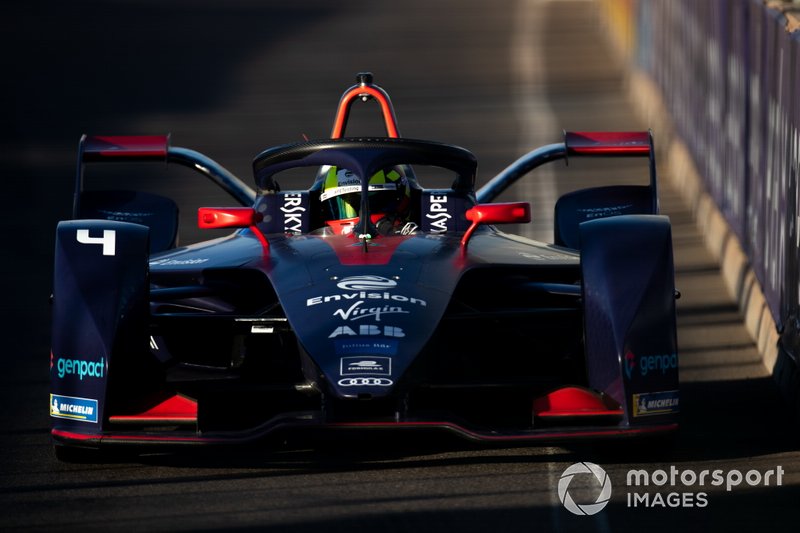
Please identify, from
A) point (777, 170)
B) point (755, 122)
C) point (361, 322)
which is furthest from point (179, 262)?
point (755, 122)

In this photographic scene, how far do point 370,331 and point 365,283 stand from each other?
1.68 ft

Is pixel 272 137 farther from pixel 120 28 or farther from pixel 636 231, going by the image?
pixel 120 28

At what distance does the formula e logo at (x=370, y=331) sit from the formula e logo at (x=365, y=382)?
0.32 m

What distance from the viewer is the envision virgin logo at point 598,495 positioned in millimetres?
7441

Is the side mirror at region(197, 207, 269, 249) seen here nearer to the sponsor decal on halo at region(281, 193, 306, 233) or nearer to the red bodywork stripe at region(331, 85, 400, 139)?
the sponsor decal on halo at region(281, 193, 306, 233)

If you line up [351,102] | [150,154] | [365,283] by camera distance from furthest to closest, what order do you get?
[351,102], [150,154], [365,283]

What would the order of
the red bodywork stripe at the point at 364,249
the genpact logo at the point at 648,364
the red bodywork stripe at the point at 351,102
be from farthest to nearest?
the red bodywork stripe at the point at 351,102 → the red bodywork stripe at the point at 364,249 → the genpact logo at the point at 648,364

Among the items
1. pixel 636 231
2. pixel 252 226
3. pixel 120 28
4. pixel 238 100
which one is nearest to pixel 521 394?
pixel 636 231

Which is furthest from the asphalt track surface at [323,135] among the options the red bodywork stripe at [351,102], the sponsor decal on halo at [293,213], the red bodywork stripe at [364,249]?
the red bodywork stripe at [351,102]

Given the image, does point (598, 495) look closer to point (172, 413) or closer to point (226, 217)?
point (172, 413)

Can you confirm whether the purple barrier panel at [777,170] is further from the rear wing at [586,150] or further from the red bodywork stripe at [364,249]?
the red bodywork stripe at [364,249]

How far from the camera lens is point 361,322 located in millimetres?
8008

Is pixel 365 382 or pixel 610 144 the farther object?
pixel 610 144

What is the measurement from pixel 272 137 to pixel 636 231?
48.5ft
